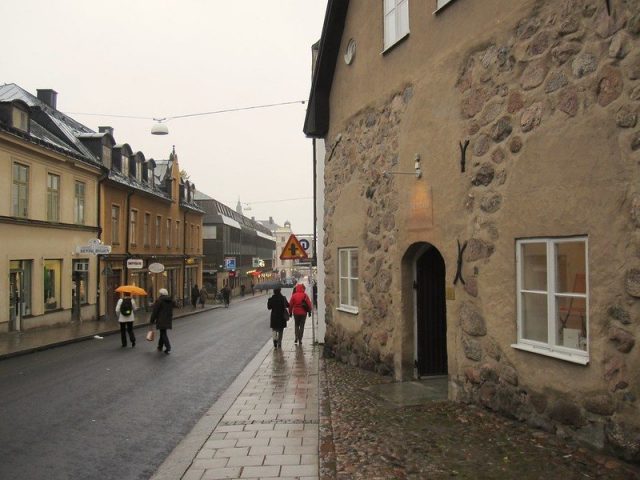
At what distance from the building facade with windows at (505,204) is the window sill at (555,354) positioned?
3 cm

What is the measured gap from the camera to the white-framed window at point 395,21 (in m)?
8.66

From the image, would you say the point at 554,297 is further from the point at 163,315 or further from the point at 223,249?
the point at 223,249

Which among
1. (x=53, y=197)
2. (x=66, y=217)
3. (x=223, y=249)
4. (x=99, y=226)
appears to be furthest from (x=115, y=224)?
(x=223, y=249)

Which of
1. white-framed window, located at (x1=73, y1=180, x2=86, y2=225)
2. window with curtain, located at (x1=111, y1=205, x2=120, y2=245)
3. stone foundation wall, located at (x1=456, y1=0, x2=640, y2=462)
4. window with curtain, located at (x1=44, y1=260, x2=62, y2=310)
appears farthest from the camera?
window with curtain, located at (x1=111, y1=205, x2=120, y2=245)

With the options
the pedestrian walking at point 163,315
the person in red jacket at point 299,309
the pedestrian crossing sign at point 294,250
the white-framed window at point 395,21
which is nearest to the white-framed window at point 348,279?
the pedestrian crossing sign at point 294,250

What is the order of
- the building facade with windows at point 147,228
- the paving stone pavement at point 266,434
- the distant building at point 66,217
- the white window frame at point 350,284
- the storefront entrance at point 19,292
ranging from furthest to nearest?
the building facade with windows at point 147,228 < the distant building at point 66,217 < the storefront entrance at point 19,292 < the white window frame at point 350,284 < the paving stone pavement at point 266,434

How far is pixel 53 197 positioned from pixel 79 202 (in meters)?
2.21

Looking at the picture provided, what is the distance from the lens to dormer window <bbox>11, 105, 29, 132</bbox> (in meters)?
19.6

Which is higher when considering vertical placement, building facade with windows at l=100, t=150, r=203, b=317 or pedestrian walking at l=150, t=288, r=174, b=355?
building facade with windows at l=100, t=150, r=203, b=317

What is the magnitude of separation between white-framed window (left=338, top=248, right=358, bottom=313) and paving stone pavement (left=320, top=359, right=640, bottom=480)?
3504 millimetres

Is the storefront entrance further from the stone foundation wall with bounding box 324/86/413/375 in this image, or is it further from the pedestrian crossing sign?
the stone foundation wall with bounding box 324/86/413/375

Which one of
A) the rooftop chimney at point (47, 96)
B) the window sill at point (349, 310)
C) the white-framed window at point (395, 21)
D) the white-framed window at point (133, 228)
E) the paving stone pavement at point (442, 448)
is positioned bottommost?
the paving stone pavement at point (442, 448)

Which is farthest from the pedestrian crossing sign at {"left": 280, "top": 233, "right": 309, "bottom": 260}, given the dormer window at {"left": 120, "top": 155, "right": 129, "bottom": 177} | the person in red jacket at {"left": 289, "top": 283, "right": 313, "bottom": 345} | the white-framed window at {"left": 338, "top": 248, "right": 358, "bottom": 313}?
the dormer window at {"left": 120, "top": 155, "right": 129, "bottom": 177}

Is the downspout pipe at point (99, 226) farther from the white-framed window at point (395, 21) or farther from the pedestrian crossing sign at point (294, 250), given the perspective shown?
the white-framed window at point (395, 21)
